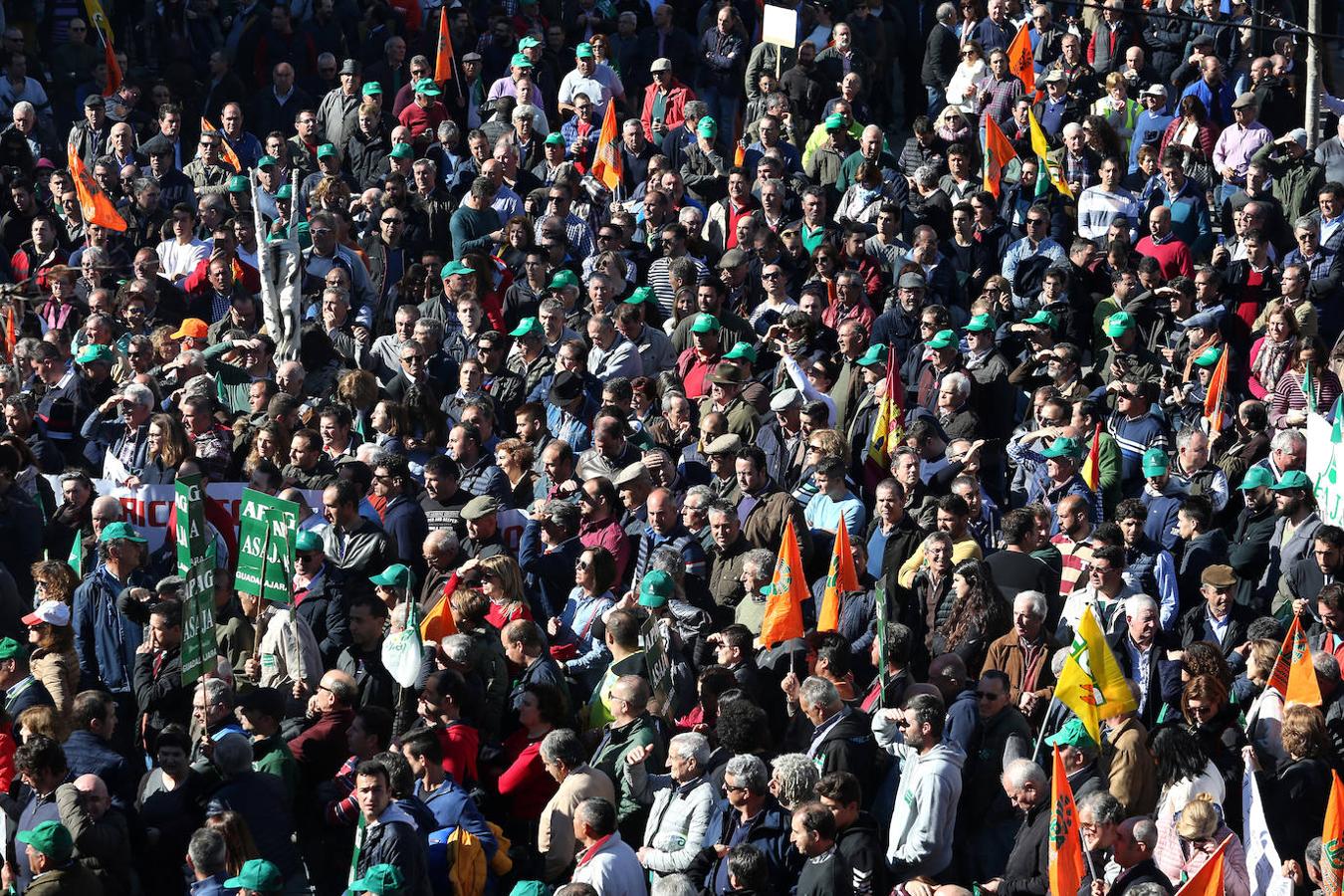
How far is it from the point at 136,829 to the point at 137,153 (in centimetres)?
1045

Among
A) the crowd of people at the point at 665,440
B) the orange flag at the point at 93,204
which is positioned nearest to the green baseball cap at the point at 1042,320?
the crowd of people at the point at 665,440

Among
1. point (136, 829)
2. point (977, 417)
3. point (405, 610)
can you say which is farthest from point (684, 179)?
point (136, 829)

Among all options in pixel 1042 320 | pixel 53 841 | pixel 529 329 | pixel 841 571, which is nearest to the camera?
pixel 53 841

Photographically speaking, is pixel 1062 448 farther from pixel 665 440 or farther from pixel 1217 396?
pixel 665 440

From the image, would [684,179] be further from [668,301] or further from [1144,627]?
[1144,627]

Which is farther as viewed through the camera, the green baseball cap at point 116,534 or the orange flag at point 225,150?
the orange flag at point 225,150

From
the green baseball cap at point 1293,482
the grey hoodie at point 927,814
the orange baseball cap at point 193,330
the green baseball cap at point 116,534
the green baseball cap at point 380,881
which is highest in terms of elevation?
the orange baseball cap at point 193,330

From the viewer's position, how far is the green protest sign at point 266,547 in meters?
11.5

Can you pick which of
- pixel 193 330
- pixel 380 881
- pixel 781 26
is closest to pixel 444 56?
pixel 781 26

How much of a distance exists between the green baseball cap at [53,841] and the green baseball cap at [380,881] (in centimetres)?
109

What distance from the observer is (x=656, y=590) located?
1138cm

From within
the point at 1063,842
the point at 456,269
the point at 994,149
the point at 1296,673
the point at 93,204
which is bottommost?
the point at 1063,842

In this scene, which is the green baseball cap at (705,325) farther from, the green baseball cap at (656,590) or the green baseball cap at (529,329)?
the green baseball cap at (656,590)

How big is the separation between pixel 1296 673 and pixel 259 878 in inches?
169
